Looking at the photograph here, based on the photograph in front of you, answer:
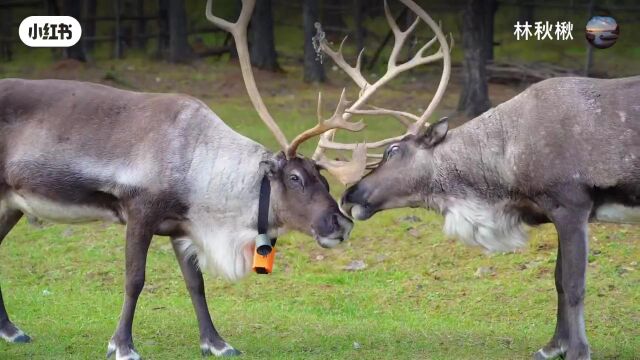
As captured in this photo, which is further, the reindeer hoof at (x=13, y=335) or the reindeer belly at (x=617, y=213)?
the reindeer hoof at (x=13, y=335)

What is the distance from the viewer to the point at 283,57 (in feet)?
70.7

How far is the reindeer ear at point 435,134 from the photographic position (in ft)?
23.2

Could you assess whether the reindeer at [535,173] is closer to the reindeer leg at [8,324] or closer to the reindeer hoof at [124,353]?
the reindeer hoof at [124,353]

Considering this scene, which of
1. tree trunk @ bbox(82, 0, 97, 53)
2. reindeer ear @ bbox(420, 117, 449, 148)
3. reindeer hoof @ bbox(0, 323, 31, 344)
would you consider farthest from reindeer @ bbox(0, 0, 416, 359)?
tree trunk @ bbox(82, 0, 97, 53)

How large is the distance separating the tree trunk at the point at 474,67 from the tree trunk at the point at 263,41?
5241 mm

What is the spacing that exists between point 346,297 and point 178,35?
40.2ft

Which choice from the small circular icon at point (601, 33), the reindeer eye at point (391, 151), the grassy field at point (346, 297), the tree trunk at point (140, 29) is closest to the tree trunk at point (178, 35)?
the tree trunk at point (140, 29)

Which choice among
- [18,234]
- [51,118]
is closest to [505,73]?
[18,234]

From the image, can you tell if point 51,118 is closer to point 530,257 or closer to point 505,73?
point 530,257

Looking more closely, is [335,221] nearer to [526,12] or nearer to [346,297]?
[346,297]

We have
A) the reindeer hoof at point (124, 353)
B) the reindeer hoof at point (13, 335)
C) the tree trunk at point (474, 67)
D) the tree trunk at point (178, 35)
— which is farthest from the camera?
the tree trunk at point (178, 35)

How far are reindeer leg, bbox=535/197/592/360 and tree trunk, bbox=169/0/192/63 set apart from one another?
14.6 m

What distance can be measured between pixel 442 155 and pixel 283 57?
1476 cm

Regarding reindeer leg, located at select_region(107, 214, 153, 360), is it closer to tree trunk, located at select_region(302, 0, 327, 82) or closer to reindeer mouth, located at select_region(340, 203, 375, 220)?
reindeer mouth, located at select_region(340, 203, 375, 220)
